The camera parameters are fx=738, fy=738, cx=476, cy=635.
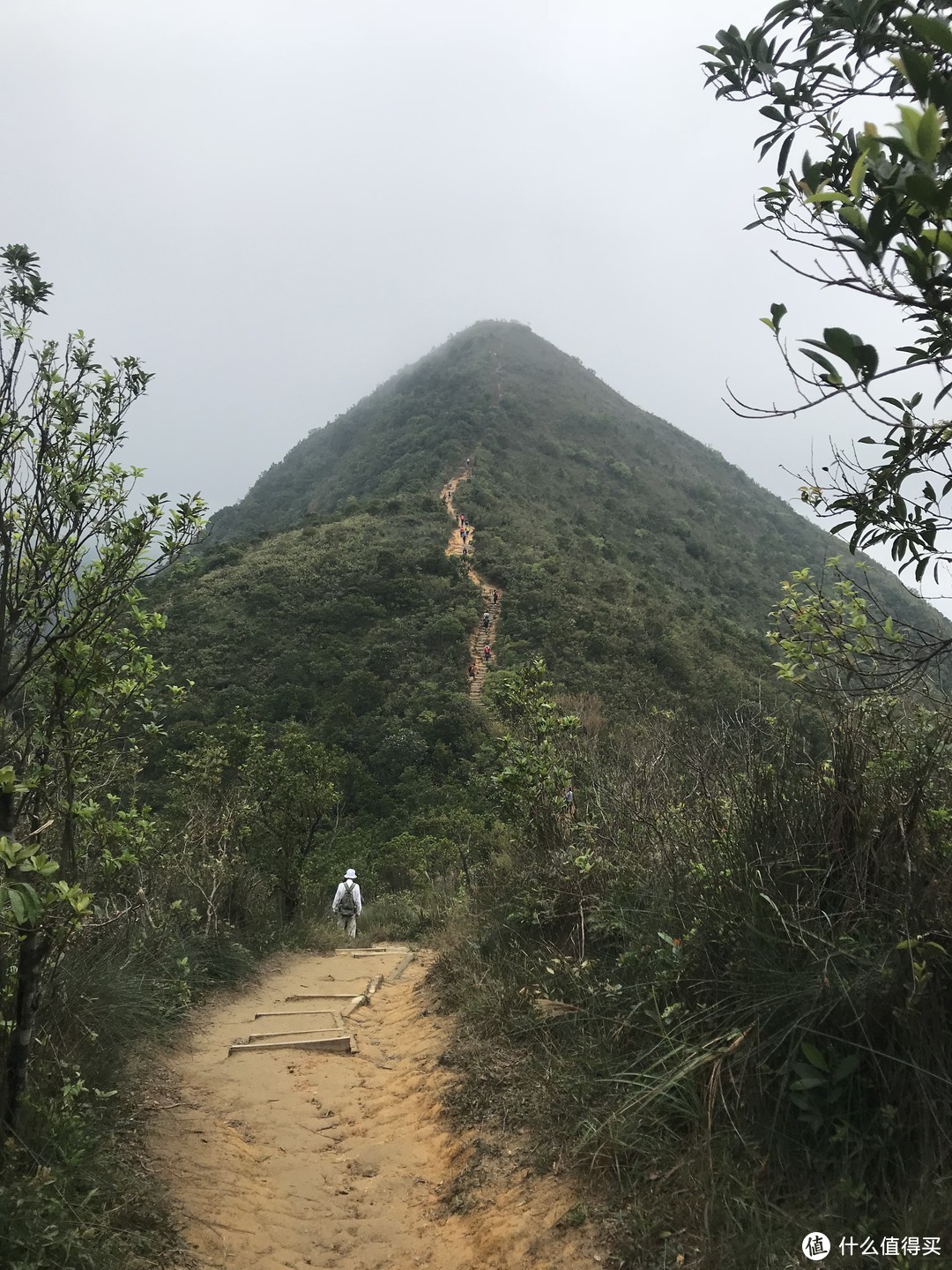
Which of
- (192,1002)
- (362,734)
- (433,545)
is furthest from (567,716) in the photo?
(433,545)

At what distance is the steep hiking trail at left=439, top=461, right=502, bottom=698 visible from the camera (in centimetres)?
3294

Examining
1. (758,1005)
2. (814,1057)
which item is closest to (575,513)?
(758,1005)

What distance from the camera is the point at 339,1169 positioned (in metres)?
3.67

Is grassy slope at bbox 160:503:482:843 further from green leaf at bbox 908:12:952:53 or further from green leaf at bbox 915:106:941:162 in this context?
green leaf at bbox 908:12:952:53

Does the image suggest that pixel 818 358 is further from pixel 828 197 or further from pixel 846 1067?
pixel 846 1067

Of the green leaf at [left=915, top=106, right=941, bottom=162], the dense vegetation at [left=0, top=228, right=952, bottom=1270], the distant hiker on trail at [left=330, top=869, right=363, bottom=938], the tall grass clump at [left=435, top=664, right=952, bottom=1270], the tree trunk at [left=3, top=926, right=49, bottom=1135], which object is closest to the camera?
the green leaf at [left=915, top=106, right=941, bottom=162]

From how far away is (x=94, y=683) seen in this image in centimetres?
306

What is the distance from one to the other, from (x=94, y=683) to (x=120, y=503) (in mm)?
781

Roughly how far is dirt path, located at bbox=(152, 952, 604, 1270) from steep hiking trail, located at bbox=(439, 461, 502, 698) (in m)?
26.0

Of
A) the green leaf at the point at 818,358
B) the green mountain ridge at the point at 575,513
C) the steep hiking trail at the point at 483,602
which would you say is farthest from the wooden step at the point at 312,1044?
the steep hiking trail at the point at 483,602

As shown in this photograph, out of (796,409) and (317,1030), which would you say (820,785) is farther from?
(317,1030)

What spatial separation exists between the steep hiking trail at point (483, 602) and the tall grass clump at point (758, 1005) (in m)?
26.6

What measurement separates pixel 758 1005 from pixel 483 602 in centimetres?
3538

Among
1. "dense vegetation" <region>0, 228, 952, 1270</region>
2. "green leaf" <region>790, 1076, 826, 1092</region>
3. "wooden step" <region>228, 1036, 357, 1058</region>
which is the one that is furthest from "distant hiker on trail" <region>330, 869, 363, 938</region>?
"green leaf" <region>790, 1076, 826, 1092</region>
